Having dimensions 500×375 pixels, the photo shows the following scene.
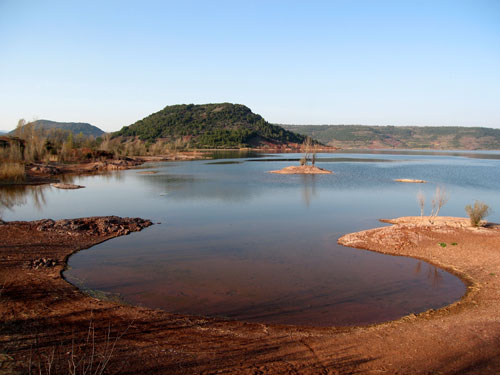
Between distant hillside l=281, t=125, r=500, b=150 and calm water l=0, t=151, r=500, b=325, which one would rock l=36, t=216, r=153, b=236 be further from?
distant hillside l=281, t=125, r=500, b=150

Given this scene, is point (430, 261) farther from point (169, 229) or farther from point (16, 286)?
point (16, 286)

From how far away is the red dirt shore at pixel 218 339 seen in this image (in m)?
Answer: 4.91

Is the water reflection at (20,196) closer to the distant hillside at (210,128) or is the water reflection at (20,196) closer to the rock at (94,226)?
the rock at (94,226)

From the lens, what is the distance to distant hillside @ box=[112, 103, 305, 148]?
119875mm

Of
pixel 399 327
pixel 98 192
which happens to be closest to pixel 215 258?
pixel 399 327

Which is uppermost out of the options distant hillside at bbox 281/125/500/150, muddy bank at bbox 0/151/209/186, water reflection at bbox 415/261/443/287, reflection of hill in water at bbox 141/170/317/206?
distant hillside at bbox 281/125/500/150

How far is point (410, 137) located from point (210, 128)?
333 ft

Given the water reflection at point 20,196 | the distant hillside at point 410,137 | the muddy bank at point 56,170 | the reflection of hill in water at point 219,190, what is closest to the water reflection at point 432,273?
the reflection of hill in water at point 219,190

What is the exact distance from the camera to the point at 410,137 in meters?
172

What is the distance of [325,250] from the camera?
39.2 ft

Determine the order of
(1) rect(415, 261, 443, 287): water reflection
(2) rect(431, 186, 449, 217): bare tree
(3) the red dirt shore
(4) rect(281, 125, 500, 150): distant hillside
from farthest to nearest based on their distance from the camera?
(4) rect(281, 125, 500, 150): distant hillside → (2) rect(431, 186, 449, 217): bare tree → (1) rect(415, 261, 443, 287): water reflection → (3) the red dirt shore

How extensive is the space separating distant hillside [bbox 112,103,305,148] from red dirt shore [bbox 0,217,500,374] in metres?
107

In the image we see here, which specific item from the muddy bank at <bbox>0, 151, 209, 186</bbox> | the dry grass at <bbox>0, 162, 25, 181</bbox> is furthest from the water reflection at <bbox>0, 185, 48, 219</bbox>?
the muddy bank at <bbox>0, 151, 209, 186</bbox>

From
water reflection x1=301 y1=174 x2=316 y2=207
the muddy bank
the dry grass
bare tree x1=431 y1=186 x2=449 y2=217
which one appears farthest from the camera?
the muddy bank
